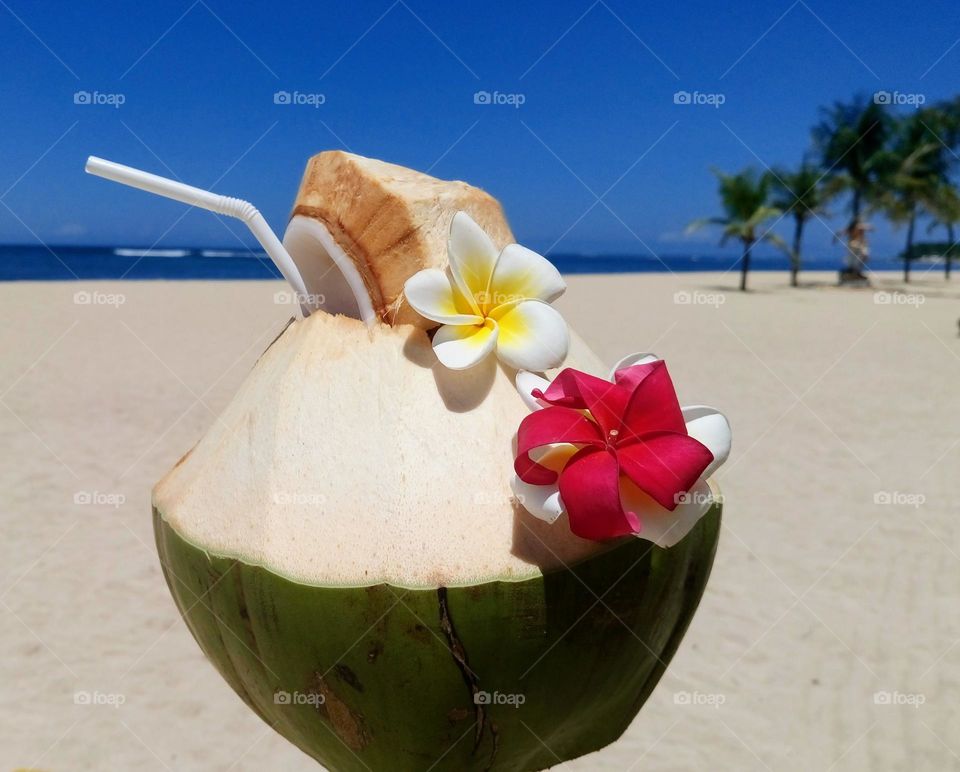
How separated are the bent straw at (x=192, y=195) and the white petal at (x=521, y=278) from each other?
421 millimetres

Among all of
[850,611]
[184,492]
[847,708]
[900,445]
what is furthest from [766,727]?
[900,445]

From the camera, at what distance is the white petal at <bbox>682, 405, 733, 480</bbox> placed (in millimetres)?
1229

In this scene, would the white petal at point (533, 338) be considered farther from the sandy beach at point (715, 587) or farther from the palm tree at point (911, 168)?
the palm tree at point (911, 168)

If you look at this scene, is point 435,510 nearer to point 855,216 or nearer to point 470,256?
point 470,256

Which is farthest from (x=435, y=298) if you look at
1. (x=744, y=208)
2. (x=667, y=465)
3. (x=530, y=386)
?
(x=744, y=208)

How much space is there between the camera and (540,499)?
46.1 inches

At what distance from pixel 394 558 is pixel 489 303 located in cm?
45

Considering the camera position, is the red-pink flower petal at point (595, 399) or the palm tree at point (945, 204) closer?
the red-pink flower petal at point (595, 399)

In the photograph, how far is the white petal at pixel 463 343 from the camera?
126cm

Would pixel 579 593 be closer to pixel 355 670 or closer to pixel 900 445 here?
pixel 355 670

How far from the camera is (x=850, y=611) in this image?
13.7 feet

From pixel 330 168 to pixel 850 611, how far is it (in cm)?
380

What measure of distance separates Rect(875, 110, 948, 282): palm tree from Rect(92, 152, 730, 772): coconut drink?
28616mm

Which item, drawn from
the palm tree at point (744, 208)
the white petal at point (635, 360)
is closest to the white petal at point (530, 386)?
the white petal at point (635, 360)
